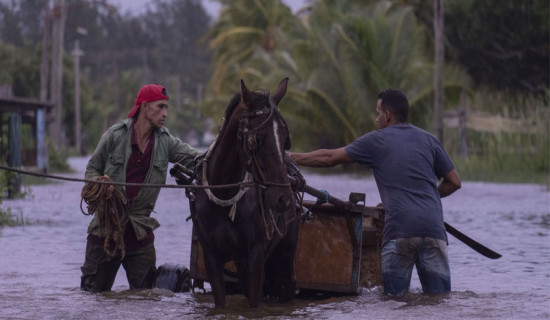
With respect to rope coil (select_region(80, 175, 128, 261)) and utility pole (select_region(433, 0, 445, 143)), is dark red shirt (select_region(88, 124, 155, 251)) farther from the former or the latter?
utility pole (select_region(433, 0, 445, 143))

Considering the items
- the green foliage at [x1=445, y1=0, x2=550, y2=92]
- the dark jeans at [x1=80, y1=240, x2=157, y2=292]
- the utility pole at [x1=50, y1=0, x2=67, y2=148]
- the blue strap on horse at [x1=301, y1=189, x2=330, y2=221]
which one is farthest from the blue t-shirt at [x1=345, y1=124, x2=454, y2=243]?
the green foliage at [x1=445, y1=0, x2=550, y2=92]

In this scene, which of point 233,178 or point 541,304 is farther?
point 541,304

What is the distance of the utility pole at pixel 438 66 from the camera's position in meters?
33.3

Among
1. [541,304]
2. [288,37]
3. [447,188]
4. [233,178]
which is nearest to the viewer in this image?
[233,178]

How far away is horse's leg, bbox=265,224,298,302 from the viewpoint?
8.08 meters

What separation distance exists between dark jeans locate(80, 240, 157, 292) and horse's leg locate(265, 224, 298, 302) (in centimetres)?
95

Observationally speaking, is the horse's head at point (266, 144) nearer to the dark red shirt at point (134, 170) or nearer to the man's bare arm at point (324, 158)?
the man's bare arm at point (324, 158)

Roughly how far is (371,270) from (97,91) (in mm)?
93807

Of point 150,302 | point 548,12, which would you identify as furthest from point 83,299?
point 548,12

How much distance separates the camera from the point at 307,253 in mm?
8828

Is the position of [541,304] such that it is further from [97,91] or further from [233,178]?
[97,91]

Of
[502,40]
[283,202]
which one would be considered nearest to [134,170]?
[283,202]

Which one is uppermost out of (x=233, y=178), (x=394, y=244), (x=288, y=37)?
(x=288, y=37)

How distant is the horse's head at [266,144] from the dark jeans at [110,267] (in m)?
1.94
